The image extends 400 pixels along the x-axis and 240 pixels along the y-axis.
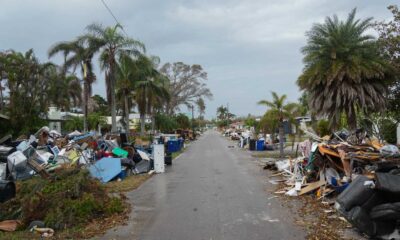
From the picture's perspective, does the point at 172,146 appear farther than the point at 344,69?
Yes

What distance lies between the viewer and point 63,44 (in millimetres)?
28578

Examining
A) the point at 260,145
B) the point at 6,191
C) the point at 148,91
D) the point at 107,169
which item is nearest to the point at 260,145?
the point at 260,145

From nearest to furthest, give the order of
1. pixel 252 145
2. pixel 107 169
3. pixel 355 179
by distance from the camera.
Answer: pixel 355 179
pixel 107 169
pixel 252 145

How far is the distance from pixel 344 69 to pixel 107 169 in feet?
36.3

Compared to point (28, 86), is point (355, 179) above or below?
below

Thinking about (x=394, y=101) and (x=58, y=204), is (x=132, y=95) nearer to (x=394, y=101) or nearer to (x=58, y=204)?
(x=394, y=101)

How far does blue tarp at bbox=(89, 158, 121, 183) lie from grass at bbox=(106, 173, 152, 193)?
0.40m

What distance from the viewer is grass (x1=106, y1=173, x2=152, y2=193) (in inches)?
506

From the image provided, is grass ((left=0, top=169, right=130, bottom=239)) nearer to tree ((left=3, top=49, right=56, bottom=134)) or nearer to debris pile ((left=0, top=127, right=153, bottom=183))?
debris pile ((left=0, top=127, right=153, bottom=183))

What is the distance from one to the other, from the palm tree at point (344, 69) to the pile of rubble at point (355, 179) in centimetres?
250

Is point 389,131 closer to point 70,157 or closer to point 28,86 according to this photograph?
point 70,157

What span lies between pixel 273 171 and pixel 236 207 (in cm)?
796

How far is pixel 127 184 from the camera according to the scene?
13836 mm

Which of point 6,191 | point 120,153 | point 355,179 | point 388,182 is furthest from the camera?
point 120,153
